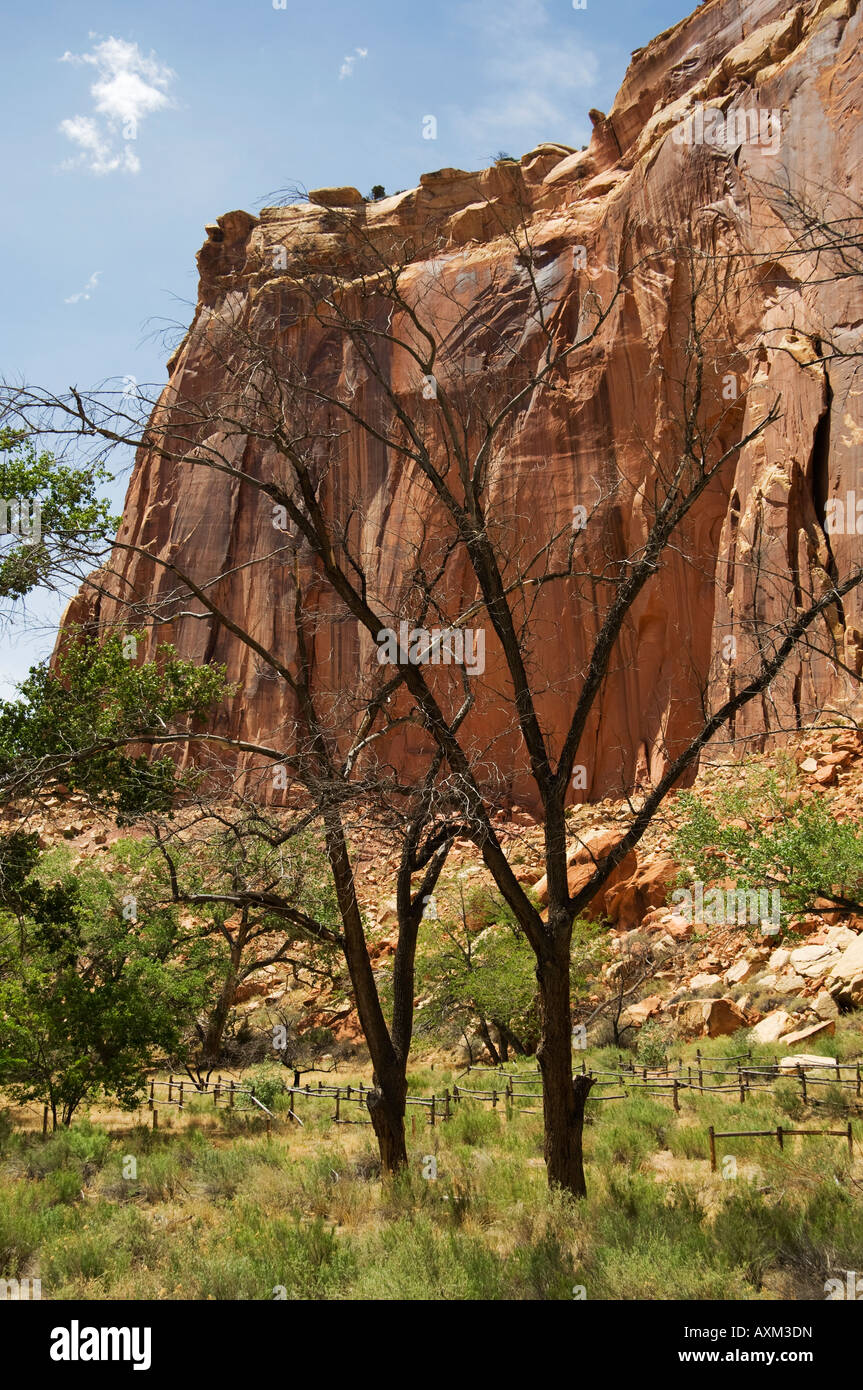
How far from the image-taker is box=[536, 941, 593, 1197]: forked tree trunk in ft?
22.1

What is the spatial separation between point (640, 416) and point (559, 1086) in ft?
97.7

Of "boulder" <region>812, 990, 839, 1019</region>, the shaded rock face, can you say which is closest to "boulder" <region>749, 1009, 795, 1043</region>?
"boulder" <region>812, 990, 839, 1019</region>

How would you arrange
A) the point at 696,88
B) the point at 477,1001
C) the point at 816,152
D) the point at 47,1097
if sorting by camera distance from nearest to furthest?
the point at 47,1097 → the point at 477,1001 → the point at 816,152 → the point at 696,88

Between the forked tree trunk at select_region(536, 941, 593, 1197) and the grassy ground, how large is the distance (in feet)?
0.97

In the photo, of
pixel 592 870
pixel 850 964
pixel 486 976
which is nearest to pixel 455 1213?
pixel 486 976

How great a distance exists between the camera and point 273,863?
6.62 metres

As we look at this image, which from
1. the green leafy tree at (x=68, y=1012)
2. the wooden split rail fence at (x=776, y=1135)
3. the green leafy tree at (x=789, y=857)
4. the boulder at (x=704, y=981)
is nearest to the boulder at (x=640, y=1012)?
the boulder at (x=704, y=981)

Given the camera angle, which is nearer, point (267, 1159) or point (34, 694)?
point (267, 1159)

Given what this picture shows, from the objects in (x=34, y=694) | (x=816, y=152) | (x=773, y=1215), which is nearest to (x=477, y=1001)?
(x=34, y=694)

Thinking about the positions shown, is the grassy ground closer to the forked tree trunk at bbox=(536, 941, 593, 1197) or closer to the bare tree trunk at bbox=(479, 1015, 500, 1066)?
the forked tree trunk at bbox=(536, 941, 593, 1197)

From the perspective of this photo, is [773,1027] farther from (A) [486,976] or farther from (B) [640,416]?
(B) [640,416]

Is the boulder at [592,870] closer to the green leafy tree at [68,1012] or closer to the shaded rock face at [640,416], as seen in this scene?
the shaded rock face at [640,416]
